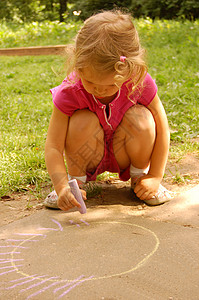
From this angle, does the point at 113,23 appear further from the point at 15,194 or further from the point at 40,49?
the point at 40,49

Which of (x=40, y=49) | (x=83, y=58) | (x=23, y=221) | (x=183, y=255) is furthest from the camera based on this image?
(x=40, y=49)

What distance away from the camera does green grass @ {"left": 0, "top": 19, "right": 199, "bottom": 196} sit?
8.68ft

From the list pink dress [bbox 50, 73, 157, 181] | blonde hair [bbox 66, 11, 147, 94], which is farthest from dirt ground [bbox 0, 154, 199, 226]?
blonde hair [bbox 66, 11, 147, 94]

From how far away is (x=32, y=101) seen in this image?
4.34 m

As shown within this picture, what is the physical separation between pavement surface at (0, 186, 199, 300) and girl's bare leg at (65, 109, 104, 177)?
257 mm

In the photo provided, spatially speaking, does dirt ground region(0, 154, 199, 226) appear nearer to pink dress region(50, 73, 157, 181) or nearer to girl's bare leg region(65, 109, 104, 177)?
girl's bare leg region(65, 109, 104, 177)

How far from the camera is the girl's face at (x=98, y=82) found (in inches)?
67.3

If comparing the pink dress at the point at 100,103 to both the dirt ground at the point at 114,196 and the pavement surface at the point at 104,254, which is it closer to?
the dirt ground at the point at 114,196

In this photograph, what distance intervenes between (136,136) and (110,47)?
512 millimetres

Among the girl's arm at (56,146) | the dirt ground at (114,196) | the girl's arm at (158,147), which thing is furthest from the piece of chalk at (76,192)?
the girl's arm at (158,147)

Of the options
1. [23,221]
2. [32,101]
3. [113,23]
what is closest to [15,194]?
[23,221]

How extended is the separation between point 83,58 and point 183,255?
0.89 metres

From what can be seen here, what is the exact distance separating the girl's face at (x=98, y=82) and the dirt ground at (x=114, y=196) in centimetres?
62

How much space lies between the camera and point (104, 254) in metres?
1.56
